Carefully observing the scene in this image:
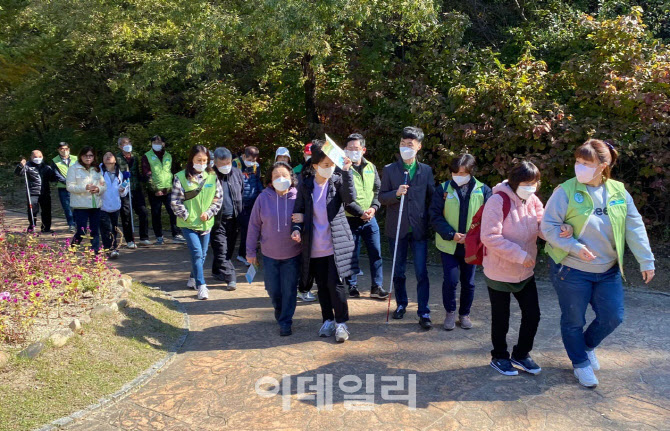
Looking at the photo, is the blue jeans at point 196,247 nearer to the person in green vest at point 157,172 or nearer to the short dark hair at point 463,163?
the person in green vest at point 157,172

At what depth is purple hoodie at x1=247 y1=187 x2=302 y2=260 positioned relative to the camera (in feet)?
19.2

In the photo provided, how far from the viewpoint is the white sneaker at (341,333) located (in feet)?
18.7

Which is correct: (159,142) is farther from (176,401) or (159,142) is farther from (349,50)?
(176,401)

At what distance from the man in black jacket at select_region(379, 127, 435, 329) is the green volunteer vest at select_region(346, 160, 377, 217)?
684 mm

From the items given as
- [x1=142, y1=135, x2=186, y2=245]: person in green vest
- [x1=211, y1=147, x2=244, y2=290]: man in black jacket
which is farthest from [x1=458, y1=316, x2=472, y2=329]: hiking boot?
[x1=142, y1=135, x2=186, y2=245]: person in green vest

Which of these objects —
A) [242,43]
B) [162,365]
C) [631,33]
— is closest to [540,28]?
[631,33]

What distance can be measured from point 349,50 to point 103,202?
5.55 metres

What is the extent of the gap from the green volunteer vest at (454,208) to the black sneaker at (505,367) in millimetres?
1204

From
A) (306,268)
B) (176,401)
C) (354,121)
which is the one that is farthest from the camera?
(354,121)

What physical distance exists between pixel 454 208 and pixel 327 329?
1795 mm

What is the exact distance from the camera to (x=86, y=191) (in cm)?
862

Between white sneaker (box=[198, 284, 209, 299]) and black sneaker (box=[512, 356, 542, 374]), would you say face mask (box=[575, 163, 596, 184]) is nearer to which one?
black sneaker (box=[512, 356, 542, 374])

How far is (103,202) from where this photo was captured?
30.1 feet

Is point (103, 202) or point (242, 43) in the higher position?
point (242, 43)
